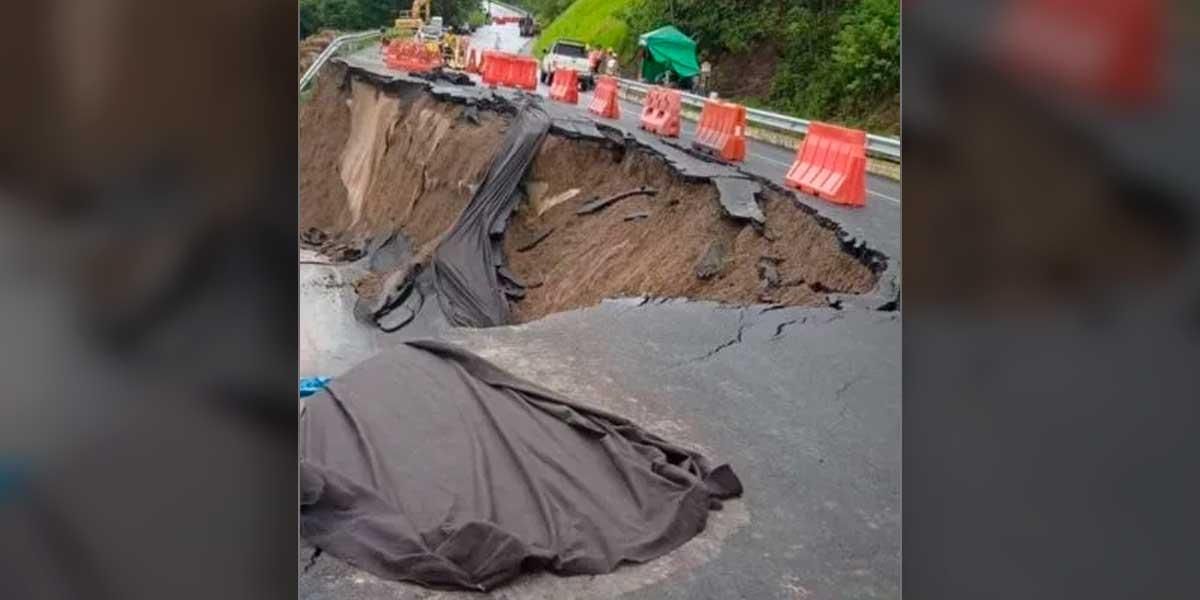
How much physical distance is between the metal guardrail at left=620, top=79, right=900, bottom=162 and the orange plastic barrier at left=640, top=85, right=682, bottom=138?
30.7 inches

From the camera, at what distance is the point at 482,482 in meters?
4.87

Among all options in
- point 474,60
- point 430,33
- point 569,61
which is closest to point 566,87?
point 569,61

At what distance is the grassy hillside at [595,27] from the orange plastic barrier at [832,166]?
1880 centimetres

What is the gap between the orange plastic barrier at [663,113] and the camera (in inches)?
678

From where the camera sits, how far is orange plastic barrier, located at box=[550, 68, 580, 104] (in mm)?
23797

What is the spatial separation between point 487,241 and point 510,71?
11.9 metres

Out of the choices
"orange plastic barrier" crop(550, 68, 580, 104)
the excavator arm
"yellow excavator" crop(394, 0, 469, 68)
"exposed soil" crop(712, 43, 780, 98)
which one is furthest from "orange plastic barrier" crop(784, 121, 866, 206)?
the excavator arm

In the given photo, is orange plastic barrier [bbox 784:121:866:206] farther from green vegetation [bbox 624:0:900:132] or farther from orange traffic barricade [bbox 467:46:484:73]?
orange traffic barricade [bbox 467:46:484:73]
